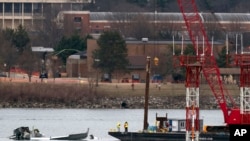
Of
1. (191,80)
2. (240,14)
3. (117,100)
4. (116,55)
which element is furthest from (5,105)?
(240,14)

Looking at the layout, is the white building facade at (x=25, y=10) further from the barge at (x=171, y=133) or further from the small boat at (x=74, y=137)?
the barge at (x=171, y=133)

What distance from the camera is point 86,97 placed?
11612 centimetres

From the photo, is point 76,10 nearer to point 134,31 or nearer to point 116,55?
point 134,31

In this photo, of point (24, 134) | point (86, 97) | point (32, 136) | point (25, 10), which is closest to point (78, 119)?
point (86, 97)

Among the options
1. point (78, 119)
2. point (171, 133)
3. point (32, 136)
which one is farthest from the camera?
point (78, 119)

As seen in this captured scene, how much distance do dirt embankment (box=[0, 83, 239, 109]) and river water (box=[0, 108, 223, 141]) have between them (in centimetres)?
400

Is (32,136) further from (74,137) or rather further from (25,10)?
(25,10)

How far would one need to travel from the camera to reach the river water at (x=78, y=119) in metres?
83.7

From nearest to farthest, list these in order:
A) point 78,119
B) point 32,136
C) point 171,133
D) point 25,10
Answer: point 171,133, point 32,136, point 78,119, point 25,10

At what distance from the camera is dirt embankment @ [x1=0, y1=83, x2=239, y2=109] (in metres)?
115

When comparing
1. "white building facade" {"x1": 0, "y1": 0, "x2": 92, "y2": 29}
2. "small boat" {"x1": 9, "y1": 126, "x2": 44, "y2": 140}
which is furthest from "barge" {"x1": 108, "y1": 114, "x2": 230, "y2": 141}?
"white building facade" {"x1": 0, "y1": 0, "x2": 92, "y2": 29}

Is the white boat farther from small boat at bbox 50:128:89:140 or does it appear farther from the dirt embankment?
the dirt embankment

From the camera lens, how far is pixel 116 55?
130m

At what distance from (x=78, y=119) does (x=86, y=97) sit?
65.3 feet
